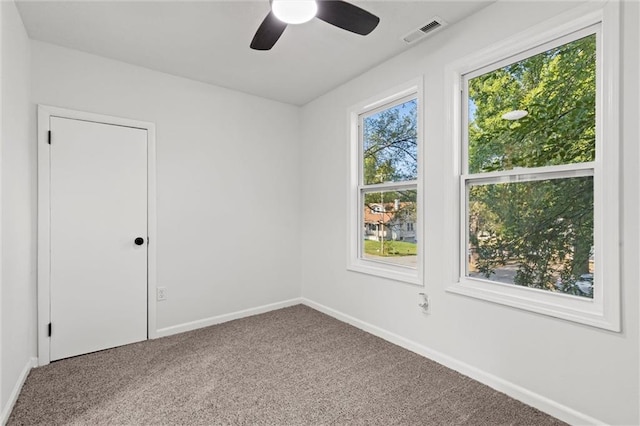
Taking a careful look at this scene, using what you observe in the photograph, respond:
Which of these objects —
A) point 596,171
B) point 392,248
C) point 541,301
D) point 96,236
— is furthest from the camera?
point 392,248

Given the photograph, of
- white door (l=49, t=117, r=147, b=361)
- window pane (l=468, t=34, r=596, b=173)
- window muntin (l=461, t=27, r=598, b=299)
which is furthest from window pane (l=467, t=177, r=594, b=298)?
white door (l=49, t=117, r=147, b=361)

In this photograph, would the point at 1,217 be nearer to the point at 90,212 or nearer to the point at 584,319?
the point at 90,212

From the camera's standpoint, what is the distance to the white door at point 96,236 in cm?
262

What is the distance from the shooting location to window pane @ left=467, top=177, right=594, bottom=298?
1.88m

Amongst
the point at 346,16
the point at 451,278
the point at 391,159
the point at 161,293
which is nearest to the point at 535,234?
the point at 451,278

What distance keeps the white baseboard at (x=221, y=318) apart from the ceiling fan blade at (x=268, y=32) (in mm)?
2667

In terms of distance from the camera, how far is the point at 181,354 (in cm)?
272

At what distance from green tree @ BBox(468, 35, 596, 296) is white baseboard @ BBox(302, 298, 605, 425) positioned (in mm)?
658

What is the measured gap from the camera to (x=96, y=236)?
9.09ft

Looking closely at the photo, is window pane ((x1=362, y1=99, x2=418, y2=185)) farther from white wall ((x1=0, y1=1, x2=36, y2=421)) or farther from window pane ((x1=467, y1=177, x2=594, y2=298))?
white wall ((x1=0, y1=1, x2=36, y2=421))

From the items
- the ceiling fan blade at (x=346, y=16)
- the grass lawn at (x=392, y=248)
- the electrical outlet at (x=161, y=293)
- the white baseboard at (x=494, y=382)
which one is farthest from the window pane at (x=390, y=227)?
the electrical outlet at (x=161, y=293)

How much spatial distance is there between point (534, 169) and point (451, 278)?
36.7 inches

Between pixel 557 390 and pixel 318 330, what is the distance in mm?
1935

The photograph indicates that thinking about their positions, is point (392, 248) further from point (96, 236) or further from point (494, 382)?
point (96, 236)
